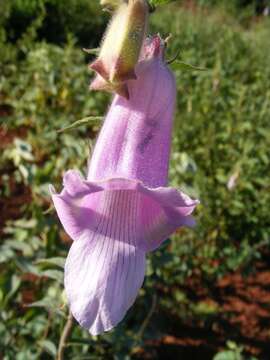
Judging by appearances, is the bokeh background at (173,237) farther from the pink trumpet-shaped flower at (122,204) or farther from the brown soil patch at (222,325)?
the pink trumpet-shaped flower at (122,204)

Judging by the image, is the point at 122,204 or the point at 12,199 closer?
the point at 122,204

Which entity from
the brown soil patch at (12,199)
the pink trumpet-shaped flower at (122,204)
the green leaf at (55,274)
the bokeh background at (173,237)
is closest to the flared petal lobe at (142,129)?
the pink trumpet-shaped flower at (122,204)

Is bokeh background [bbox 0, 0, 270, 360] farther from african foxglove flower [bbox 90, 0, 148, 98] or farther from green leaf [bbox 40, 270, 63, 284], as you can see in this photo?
african foxglove flower [bbox 90, 0, 148, 98]

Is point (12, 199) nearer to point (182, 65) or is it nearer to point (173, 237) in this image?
point (173, 237)

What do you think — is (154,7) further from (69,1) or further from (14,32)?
(69,1)

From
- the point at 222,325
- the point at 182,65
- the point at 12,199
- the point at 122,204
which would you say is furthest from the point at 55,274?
the point at 12,199

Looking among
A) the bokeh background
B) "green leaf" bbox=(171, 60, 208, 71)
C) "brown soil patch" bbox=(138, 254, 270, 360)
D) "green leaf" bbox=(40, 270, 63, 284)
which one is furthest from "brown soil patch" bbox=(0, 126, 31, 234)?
"green leaf" bbox=(171, 60, 208, 71)
